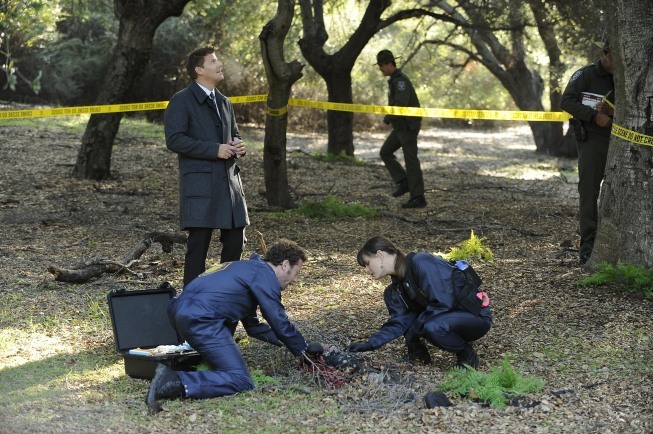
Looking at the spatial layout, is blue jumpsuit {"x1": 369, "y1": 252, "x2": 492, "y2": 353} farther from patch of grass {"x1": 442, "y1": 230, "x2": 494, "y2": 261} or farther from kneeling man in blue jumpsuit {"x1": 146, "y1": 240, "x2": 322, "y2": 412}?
patch of grass {"x1": 442, "y1": 230, "x2": 494, "y2": 261}

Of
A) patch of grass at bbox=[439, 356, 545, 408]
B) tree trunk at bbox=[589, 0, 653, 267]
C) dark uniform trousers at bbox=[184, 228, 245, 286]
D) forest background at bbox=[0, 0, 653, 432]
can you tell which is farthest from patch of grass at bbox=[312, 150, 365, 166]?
patch of grass at bbox=[439, 356, 545, 408]

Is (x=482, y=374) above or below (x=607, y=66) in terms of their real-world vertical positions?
below

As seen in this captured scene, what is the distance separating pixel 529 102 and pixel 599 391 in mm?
14889

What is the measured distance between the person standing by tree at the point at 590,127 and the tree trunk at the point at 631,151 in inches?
16.6

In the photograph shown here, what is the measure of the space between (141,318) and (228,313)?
784mm

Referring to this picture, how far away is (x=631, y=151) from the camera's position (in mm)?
7449

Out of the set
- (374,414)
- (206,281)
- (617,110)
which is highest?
(617,110)

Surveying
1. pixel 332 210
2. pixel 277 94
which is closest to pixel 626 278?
pixel 332 210

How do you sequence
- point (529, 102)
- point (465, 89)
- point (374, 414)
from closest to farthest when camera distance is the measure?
point (374, 414), point (529, 102), point (465, 89)

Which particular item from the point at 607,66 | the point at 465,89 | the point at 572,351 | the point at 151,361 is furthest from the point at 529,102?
the point at 151,361

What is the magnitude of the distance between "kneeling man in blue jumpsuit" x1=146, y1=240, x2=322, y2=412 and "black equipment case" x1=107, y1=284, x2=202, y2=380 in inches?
12.0

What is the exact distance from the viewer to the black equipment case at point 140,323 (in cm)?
559

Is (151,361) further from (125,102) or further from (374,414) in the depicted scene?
(125,102)

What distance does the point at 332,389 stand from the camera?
5.29 metres
